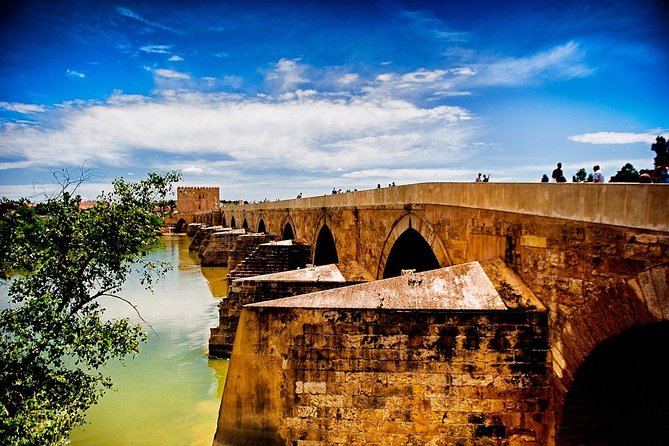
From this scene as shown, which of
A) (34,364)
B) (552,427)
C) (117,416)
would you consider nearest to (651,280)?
(552,427)

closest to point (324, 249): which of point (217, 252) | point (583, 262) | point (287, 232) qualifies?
point (287, 232)

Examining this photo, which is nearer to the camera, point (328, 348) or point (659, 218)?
point (659, 218)

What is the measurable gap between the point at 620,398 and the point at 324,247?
11.7 metres

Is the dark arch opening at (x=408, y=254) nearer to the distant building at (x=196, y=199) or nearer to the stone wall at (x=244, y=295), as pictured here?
the stone wall at (x=244, y=295)

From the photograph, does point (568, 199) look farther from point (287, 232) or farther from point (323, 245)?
point (287, 232)

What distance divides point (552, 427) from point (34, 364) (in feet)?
20.7

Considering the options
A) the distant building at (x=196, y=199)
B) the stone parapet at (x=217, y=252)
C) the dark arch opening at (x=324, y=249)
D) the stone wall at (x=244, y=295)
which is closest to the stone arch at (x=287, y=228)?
the dark arch opening at (x=324, y=249)

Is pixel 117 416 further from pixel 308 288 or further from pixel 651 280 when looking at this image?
pixel 651 280

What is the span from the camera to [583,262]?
12.9ft

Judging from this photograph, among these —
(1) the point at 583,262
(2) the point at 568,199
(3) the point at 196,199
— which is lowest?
(1) the point at 583,262

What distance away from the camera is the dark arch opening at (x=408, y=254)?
8.63 m

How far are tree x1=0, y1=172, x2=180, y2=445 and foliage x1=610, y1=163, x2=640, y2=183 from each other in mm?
6437

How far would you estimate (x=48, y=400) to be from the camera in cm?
588

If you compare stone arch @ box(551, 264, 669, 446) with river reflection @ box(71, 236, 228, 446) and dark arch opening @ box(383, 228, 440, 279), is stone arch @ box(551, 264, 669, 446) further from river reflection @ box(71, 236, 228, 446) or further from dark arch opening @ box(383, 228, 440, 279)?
river reflection @ box(71, 236, 228, 446)
